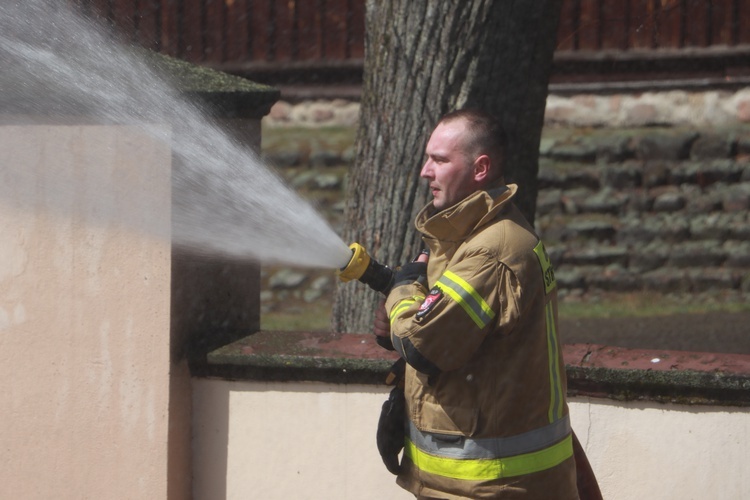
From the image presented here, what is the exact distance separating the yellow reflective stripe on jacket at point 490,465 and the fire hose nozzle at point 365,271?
1.69ft

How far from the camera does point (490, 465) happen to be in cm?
319

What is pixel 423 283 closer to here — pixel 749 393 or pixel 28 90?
pixel 749 393

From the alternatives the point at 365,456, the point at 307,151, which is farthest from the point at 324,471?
the point at 307,151

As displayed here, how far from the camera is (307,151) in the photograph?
420 inches

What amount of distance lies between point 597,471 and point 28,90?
8.75ft

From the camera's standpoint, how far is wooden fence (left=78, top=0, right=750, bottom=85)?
406 inches

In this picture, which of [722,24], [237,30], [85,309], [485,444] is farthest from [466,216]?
[237,30]

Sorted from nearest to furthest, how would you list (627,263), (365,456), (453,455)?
(453,455) → (365,456) → (627,263)

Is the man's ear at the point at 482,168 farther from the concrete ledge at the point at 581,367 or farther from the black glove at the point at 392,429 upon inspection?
the concrete ledge at the point at 581,367

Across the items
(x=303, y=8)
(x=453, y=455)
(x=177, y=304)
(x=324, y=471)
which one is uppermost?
(x=303, y=8)

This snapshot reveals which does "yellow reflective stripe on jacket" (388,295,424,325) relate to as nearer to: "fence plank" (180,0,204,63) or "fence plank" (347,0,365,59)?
"fence plank" (347,0,365,59)

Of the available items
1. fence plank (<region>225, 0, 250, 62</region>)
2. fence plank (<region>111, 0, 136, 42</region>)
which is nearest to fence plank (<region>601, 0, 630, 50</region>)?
fence plank (<region>225, 0, 250, 62</region>)

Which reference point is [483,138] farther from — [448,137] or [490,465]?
[490,465]

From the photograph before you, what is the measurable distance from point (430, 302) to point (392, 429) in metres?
0.54
